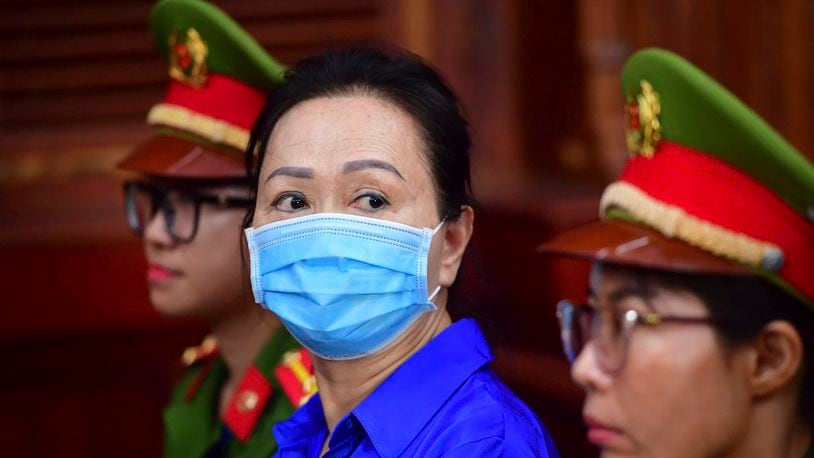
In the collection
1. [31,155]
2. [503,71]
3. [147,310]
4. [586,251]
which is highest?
[586,251]

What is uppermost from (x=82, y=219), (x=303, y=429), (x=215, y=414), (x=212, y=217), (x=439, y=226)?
(x=439, y=226)

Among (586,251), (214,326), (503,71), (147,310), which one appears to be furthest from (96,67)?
(586,251)

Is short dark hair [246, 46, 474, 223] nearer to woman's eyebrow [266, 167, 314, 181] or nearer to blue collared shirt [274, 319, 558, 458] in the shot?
woman's eyebrow [266, 167, 314, 181]

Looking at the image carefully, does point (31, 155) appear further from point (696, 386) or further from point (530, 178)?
point (696, 386)

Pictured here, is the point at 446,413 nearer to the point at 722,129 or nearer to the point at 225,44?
the point at 722,129

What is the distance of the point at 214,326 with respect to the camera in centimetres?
330

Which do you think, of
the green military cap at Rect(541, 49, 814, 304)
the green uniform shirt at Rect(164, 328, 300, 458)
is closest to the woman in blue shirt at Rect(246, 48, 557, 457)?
the green military cap at Rect(541, 49, 814, 304)

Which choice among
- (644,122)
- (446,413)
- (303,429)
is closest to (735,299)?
(644,122)

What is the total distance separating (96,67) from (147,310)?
0.99 meters

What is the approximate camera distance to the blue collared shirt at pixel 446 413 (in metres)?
2.18

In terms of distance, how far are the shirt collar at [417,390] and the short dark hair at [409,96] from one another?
244 mm

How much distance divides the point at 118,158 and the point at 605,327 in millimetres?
3356

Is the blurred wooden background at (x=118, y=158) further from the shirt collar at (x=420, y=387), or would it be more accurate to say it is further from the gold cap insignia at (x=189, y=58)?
the shirt collar at (x=420, y=387)

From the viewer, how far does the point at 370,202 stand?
2.31m
